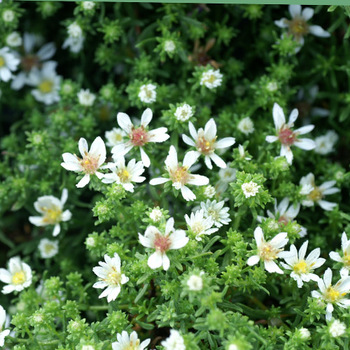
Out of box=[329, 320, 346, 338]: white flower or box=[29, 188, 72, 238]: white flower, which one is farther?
box=[29, 188, 72, 238]: white flower

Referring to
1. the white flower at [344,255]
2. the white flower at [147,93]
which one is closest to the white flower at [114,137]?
the white flower at [147,93]

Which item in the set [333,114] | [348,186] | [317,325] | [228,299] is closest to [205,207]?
[228,299]

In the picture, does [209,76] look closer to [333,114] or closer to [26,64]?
[333,114]

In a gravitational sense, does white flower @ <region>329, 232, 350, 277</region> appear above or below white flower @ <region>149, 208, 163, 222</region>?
below

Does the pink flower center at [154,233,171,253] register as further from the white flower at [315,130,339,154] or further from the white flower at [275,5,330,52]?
the white flower at [275,5,330,52]

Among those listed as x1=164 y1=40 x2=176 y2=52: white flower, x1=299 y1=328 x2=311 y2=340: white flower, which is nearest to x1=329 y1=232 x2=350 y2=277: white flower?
x1=299 y1=328 x2=311 y2=340: white flower

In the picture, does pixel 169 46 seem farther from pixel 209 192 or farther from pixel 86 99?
pixel 209 192

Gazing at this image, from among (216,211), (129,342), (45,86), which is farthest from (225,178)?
(45,86)
